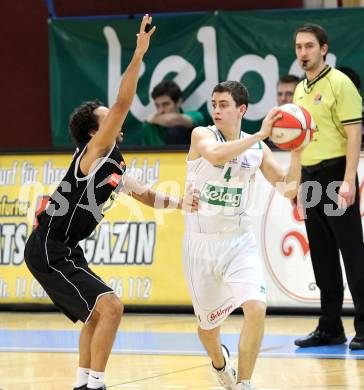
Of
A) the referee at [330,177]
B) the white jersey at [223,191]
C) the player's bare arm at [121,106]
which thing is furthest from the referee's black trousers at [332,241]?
the player's bare arm at [121,106]

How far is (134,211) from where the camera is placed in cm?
1170

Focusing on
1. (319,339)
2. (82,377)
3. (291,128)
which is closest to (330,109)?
(319,339)

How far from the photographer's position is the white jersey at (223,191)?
7.49 m

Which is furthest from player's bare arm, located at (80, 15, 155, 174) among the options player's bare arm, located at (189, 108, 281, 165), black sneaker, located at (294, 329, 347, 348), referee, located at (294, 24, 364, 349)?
black sneaker, located at (294, 329, 347, 348)

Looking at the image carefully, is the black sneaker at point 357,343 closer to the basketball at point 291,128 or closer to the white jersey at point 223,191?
the white jersey at point 223,191

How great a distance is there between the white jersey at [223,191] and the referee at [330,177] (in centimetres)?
170

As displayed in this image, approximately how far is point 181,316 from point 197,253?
4026 millimetres

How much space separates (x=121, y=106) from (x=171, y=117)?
5.73m

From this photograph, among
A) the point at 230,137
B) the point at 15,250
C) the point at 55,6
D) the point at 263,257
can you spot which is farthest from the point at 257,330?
the point at 55,6

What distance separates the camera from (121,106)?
Result: 6.90m

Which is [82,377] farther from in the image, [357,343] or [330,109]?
[330,109]

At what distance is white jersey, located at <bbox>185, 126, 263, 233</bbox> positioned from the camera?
24.6 feet

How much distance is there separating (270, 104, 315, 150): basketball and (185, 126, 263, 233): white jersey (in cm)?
67

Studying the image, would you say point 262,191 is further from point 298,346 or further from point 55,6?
point 55,6
